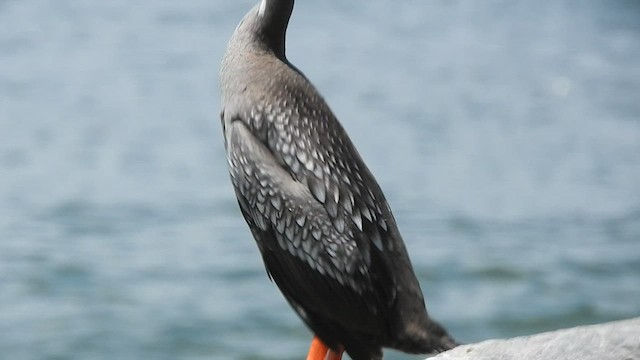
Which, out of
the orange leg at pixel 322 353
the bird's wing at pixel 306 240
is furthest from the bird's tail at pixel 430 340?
the orange leg at pixel 322 353

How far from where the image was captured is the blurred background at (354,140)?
19.4m

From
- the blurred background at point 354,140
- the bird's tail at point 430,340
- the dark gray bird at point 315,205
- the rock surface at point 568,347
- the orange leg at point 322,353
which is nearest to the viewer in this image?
the rock surface at point 568,347

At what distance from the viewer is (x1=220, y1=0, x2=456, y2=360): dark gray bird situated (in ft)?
23.6

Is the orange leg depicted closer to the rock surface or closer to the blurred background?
the rock surface

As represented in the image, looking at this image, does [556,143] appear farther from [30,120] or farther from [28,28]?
[28,28]

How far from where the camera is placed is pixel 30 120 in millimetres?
23344

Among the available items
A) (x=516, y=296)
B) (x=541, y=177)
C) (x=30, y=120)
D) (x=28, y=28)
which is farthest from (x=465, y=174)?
(x=28, y=28)

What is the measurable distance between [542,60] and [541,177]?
4556mm

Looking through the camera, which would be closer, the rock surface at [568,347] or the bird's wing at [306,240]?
the rock surface at [568,347]

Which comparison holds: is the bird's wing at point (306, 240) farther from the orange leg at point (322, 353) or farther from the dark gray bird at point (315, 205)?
the orange leg at point (322, 353)

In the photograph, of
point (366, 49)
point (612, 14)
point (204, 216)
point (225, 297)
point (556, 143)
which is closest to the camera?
point (225, 297)

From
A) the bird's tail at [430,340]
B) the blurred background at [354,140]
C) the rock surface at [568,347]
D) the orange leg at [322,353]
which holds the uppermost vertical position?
the blurred background at [354,140]

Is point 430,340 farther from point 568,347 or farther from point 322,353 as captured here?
point 568,347

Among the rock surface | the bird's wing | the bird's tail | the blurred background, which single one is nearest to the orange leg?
the bird's wing
